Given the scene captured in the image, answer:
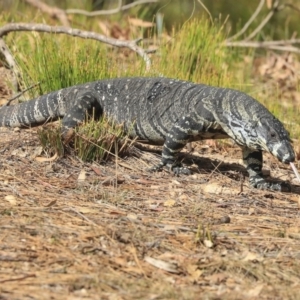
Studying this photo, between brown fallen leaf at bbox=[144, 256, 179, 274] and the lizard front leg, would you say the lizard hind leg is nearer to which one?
the lizard front leg

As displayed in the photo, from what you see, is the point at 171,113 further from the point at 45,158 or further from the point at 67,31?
the point at 67,31

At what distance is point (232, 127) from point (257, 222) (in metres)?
1.24

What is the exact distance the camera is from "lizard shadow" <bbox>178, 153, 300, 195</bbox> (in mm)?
6730

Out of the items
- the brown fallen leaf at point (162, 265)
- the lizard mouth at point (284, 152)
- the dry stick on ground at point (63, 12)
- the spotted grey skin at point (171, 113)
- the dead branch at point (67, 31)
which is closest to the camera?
the brown fallen leaf at point (162, 265)

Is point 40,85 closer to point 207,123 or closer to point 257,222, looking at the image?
point 207,123

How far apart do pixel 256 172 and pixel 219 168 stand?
0.43 metres

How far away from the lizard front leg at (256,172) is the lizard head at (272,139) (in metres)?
0.46

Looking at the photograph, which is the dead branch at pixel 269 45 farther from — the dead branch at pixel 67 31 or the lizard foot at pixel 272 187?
the lizard foot at pixel 272 187

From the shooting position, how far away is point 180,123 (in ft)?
21.4

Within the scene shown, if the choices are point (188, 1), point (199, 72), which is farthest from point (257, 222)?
point (188, 1)

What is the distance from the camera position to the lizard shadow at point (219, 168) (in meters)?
6.73

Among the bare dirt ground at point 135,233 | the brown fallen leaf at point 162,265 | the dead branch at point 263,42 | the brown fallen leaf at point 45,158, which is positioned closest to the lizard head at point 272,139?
the bare dirt ground at point 135,233

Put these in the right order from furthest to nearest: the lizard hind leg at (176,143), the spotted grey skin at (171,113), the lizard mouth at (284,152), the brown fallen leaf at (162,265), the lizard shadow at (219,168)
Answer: the lizard shadow at (219,168), the lizard hind leg at (176,143), the spotted grey skin at (171,113), the lizard mouth at (284,152), the brown fallen leaf at (162,265)

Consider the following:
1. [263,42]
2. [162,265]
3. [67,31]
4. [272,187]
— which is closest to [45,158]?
[272,187]
